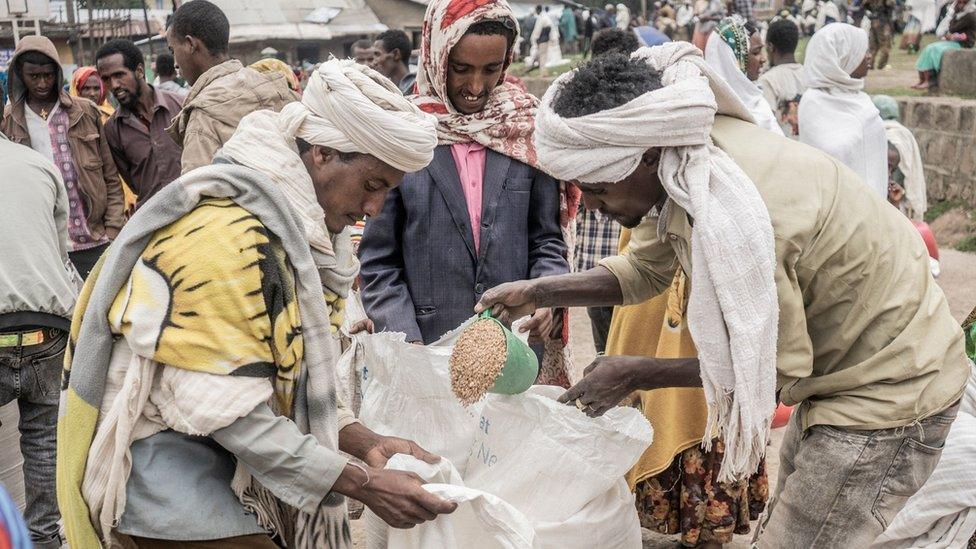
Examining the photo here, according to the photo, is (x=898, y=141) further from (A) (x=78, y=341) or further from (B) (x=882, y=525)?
(A) (x=78, y=341)

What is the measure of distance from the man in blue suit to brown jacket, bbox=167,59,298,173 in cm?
104

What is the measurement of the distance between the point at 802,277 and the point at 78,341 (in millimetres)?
1483

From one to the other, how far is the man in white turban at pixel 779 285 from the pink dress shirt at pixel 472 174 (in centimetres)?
91

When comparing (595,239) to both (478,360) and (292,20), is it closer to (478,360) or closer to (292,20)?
(478,360)

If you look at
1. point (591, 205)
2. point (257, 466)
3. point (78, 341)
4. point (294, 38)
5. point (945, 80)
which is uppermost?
point (591, 205)

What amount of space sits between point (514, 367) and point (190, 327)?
43.7 inches

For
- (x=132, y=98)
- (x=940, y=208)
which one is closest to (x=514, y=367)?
(x=132, y=98)

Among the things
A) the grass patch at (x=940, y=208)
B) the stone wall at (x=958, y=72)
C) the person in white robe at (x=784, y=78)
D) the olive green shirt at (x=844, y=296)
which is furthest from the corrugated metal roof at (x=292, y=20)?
the olive green shirt at (x=844, y=296)

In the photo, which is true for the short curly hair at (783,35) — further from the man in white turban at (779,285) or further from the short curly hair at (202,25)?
Result: the man in white turban at (779,285)

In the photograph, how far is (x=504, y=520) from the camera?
2.21 meters

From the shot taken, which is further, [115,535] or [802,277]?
[802,277]

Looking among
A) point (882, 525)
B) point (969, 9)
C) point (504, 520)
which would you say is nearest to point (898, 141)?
point (882, 525)

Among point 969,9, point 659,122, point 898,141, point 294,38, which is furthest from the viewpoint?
point 294,38

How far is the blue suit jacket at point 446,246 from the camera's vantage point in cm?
315
